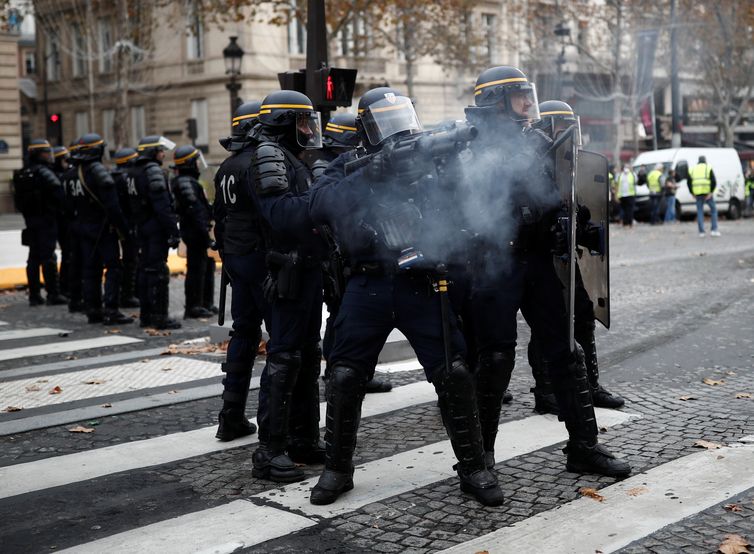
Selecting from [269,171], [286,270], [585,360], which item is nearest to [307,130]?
[269,171]

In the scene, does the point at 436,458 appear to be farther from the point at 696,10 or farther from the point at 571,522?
the point at 696,10

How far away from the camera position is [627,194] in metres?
27.3

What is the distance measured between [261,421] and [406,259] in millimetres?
1447

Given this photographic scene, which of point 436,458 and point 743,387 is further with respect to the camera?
point 743,387

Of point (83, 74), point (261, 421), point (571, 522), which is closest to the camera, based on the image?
point (571, 522)

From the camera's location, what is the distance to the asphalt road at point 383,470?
4223 mm

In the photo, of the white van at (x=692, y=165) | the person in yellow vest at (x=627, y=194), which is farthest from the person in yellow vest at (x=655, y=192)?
the white van at (x=692, y=165)

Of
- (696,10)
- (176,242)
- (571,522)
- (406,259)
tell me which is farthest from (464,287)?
(696,10)

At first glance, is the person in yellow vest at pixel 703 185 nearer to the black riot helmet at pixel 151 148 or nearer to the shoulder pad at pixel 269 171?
the black riot helmet at pixel 151 148

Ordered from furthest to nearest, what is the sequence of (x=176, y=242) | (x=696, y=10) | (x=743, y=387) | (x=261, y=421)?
(x=696, y=10) < (x=176, y=242) < (x=743, y=387) < (x=261, y=421)

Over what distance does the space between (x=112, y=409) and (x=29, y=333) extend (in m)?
4.24

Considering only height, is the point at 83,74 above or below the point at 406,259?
above

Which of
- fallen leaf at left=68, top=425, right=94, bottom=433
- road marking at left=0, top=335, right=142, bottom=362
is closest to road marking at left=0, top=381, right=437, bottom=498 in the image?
fallen leaf at left=68, top=425, right=94, bottom=433

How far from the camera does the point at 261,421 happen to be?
17.5 ft
